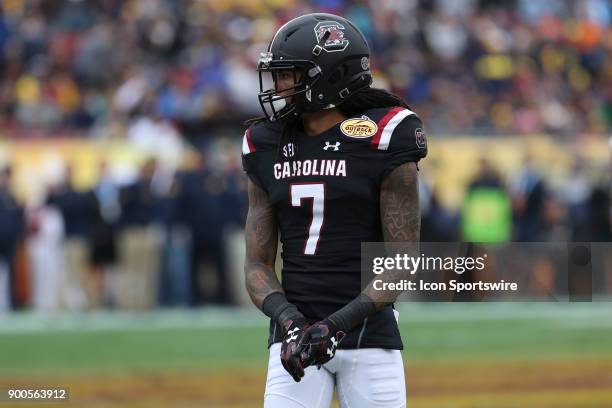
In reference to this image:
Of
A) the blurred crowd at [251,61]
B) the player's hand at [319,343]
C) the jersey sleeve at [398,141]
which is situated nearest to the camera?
the player's hand at [319,343]

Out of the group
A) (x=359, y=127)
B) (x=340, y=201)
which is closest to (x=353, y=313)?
(x=340, y=201)

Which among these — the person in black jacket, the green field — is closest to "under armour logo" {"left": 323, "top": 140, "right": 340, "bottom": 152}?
the green field

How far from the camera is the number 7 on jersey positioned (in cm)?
428

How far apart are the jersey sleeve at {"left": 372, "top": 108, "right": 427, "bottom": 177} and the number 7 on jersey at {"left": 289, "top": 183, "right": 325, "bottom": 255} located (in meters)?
0.23

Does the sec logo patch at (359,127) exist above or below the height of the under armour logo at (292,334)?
above

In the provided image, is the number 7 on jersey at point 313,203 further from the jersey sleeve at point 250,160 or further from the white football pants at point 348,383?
the white football pants at point 348,383

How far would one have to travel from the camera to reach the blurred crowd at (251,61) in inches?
672

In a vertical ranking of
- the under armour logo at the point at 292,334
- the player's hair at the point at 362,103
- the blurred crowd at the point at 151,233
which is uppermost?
the player's hair at the point at 362,103

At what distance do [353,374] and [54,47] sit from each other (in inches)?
568

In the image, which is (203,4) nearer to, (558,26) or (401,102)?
(558,26)

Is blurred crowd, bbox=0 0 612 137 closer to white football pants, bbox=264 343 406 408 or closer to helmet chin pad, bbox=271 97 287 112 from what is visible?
helmet chin pad, bbox=271 97 287 112

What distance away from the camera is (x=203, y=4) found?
19.3m

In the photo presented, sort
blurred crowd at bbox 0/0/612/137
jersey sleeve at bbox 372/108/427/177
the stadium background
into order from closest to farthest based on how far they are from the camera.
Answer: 1. jersey sleeve at bbox 372/108/427/177
2. the stadium background
3. blurred crowd at bbox 0/0/612/137

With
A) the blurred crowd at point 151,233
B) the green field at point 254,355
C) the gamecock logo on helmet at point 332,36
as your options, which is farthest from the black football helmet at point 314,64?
the blurred crowd at point 151,233
